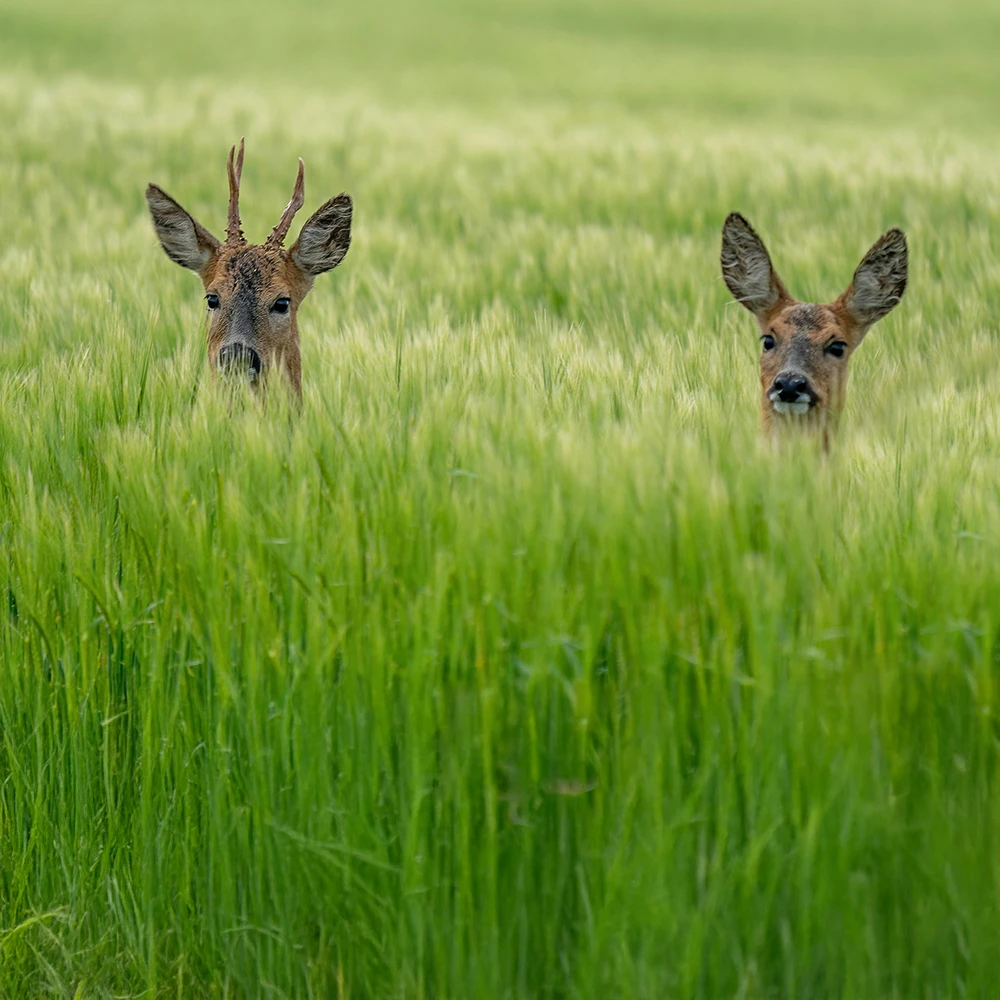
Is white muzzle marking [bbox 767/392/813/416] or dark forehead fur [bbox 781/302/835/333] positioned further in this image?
dark forehead fur [bbox 781/302/835/333]

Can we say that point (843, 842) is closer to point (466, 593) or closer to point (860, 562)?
point (860, 562)

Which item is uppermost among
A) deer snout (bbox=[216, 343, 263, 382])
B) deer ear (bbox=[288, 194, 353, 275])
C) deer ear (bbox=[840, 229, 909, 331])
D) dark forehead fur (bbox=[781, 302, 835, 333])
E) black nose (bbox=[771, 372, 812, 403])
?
deer ear (bbox=[288, 194, 353, 275])

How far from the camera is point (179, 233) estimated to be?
534cm

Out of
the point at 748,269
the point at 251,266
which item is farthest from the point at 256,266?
the point at 748,269

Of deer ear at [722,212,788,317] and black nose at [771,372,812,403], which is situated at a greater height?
deer ear at [722,212,788,317]

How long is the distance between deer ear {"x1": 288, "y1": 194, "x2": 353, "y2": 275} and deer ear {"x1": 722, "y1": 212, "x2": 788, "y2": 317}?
141 centimetres

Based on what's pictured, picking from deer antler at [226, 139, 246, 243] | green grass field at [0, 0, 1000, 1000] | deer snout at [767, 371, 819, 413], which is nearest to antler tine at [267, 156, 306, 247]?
deer antler at [226, 139, 246, 243]

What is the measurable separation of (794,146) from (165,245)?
402 inches

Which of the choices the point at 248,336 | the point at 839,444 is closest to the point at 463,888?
the point at 839,444

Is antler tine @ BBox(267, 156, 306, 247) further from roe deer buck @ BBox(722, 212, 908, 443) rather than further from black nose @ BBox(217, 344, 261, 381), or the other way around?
roe deer buck @ BBox(722, 212, 908, 443)

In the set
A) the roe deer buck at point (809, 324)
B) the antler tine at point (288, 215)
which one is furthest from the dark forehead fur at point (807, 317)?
the antler tine at point (288, 215)

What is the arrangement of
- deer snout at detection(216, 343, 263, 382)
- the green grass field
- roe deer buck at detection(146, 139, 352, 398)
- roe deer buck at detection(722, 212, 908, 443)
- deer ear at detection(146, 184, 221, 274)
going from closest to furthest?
the green grass field → deer snout at detection(216, 343, 263, 382) → roe deer buck at detection(722, 212, 908, 443) → roe deer buck at detection(146, 139, 352, 398) → deer ear at detection(146, 184, 221, 274)

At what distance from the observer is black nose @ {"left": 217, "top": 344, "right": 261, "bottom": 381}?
4762 mm

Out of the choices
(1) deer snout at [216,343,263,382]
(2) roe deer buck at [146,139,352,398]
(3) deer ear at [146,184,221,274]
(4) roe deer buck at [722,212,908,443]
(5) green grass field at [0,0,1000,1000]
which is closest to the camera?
(5) green grass field at [0,0,1000,1000]
